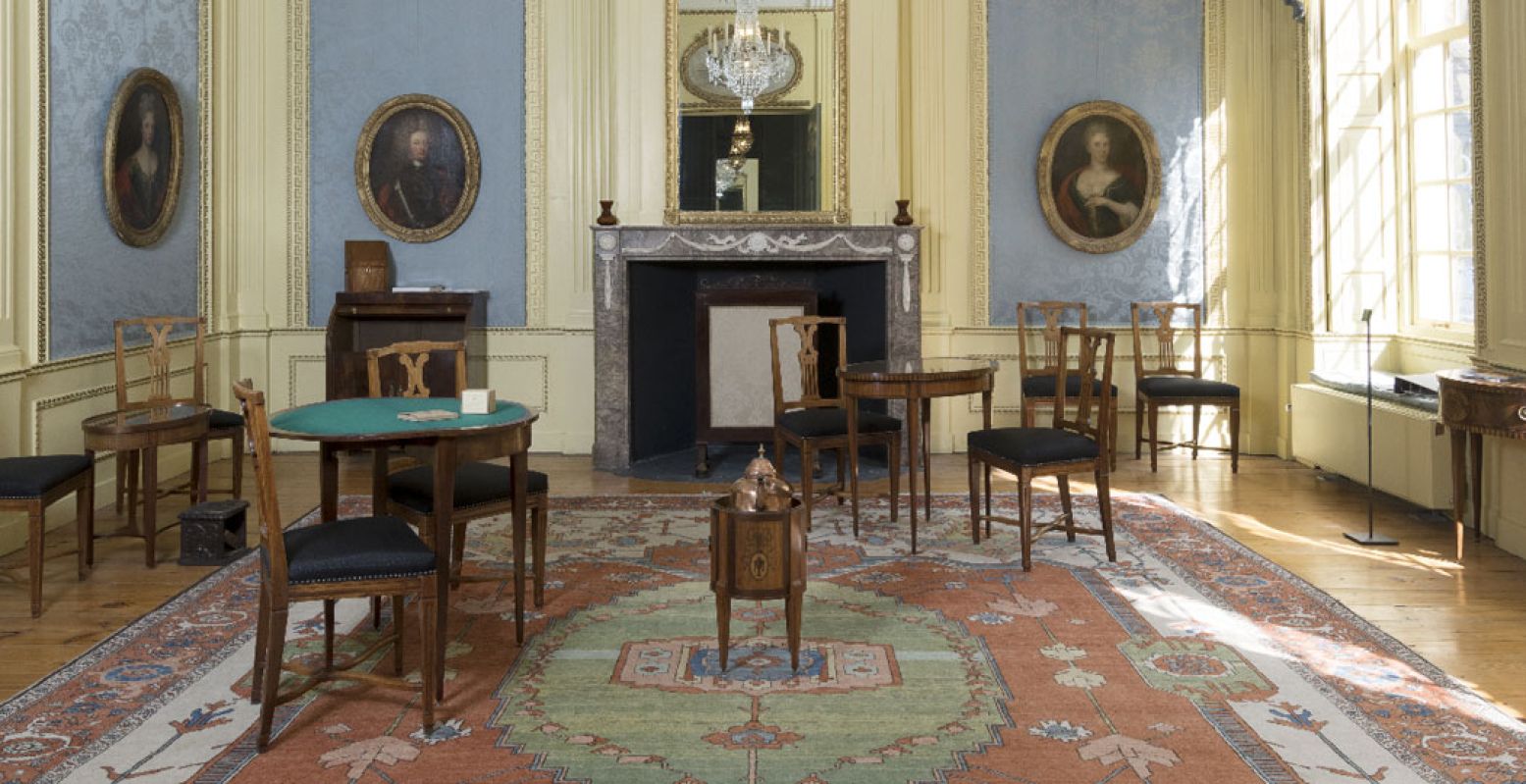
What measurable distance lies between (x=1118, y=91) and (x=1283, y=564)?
14.7 feet

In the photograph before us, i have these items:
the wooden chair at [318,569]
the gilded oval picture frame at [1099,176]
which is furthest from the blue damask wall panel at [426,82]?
the wooden chair at [318,569]

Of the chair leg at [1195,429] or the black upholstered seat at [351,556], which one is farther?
the chair leg at [1195,429]

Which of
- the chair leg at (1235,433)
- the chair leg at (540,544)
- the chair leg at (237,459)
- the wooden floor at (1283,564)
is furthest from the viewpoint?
the chair leg at (1235,433)

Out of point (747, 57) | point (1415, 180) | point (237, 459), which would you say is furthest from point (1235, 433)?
point (237, 459)

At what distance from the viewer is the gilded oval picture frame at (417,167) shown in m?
8.94

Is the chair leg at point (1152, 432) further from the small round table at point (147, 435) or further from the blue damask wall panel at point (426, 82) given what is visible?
the small round table at point (147, 435)

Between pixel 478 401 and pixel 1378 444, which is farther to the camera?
pixel 1378 444

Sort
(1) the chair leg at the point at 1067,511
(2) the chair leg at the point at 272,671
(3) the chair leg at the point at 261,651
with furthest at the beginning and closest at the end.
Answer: (1) the chair leg at the point at 1067,511, (3) the chair leg at the point at 261,651, (2) the chair leg at the point at 272,671

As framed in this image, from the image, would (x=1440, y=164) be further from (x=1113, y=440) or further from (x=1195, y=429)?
(x=1113, y=440)

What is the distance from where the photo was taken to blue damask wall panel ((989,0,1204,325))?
8.92 meters

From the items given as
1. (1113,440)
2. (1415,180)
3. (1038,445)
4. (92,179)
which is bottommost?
(1113,440)

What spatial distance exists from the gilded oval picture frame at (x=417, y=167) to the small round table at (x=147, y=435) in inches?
128

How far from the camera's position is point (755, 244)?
8219 mm

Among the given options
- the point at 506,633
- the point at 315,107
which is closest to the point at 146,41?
the point at 315,107
